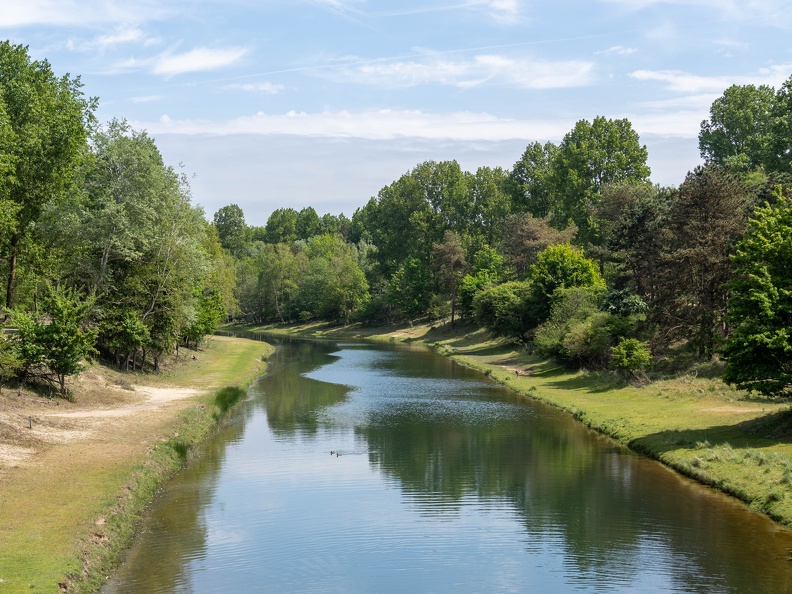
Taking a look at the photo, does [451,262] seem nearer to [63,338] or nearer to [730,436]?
[63,338]

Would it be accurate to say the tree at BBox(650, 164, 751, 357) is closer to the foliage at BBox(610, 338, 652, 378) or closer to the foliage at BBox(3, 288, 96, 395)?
the foliage at BBox(610, 338, 652, 378)

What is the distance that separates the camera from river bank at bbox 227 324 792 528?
28.4m

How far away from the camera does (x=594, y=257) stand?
9038 cm

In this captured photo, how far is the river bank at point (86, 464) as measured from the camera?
64.4ft

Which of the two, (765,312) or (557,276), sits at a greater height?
(557,276)

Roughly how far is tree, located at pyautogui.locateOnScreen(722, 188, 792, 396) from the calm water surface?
→ 18.2ft

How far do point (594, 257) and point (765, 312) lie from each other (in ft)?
194

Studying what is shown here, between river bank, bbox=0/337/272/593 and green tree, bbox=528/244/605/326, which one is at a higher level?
green tree, bbox=528/244/605/326

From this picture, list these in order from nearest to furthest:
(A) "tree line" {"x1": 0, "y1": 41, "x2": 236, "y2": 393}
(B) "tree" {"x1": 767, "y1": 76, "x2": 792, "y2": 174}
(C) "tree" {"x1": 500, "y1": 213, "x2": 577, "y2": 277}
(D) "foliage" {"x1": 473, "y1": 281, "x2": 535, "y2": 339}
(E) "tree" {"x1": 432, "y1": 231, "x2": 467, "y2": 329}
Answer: (A) "tree line" {"x1": 0, "y1": 41, "x2": 236, "y2": 393}, (B) "tree" {"x1": 767, "y1": 76, "x2": 792, "y2": 174}, (D) "foliage" {"x1": 473, "y1": 281, "x2": 535, "y2": 339}, (C) "tree" {"x1": 500, "y1": 213, "x2": 577, "y2": 277}, (E) "tree" {"x1": 432, "y1": 231, "x2": 467, "y2": 329}

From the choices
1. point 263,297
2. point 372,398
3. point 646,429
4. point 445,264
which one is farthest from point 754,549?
point 263,297

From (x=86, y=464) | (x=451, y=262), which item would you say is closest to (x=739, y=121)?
(x=451, y=262)

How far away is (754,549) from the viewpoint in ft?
74.3

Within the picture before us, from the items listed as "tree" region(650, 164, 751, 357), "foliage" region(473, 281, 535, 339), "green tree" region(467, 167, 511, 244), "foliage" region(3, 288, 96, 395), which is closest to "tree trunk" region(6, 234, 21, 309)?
"foliage" region(3, 288, 96, 395)

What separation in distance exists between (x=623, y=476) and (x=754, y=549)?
937cm
